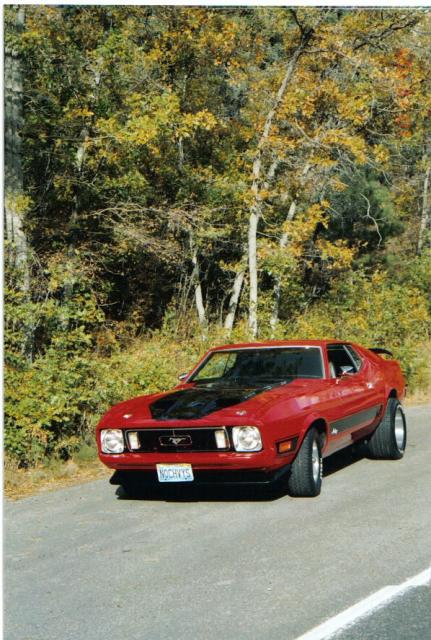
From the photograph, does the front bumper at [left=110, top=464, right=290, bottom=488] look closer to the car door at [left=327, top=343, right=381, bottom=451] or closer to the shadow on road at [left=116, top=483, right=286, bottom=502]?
the shadow on road at [left=116, top=483, right=286, bottom=502]

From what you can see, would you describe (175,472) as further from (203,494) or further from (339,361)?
(339,361)

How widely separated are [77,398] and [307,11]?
Answer: 11.3 m

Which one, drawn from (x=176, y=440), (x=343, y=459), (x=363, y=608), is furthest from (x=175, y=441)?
(x=343, y=459)

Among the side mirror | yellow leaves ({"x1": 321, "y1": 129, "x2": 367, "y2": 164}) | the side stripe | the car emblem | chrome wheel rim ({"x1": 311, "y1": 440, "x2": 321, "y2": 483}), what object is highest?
yellow leaves ({"x1": 321, "y1": 129, "x2": 367, "y2": 164})

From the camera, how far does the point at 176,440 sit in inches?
284

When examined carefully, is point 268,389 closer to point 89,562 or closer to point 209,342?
point 89,562

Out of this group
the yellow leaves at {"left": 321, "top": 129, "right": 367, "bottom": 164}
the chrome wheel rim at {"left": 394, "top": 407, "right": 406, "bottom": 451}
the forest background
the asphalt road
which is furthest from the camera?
the yellow leaves at {"left": 321, "top": 129, "right": 367, "bottom": 164}

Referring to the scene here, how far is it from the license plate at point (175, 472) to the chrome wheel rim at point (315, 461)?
1.19 meters

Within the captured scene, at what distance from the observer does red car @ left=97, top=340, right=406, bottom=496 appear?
709 centimetres

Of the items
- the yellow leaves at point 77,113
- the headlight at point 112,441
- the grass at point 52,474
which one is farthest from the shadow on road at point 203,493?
the yellow leaves at point 77,113

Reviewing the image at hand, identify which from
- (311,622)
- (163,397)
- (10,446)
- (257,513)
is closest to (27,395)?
(10,446)

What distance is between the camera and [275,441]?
23.2ft

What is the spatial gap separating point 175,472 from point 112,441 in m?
0.70

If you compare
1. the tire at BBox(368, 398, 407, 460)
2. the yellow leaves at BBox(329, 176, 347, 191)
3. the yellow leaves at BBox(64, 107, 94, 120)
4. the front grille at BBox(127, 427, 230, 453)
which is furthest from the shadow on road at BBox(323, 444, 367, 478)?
the yellow leaves at BBox(329, 176, 347, 191)
